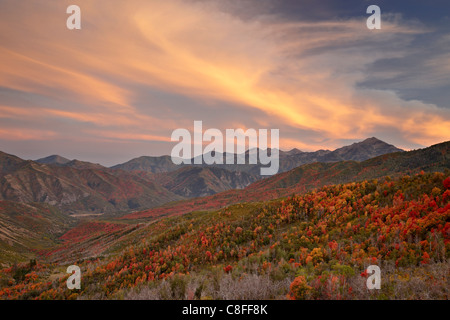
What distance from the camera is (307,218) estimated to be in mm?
19984

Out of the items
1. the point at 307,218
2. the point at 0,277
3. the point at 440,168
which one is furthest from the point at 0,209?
the point at 440,168

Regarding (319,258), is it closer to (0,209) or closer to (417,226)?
(417,226)

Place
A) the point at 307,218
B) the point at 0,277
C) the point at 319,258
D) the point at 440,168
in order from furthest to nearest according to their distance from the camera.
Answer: the point at 440,168, the point at 0,277, the point at 307,218, the point at 319,258

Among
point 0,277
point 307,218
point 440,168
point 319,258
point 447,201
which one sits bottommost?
point 0,277

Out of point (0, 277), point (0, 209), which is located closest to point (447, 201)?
point (0, 277)

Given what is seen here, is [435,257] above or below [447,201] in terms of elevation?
below

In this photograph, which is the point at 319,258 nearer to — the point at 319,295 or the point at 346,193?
the point at 319,295
